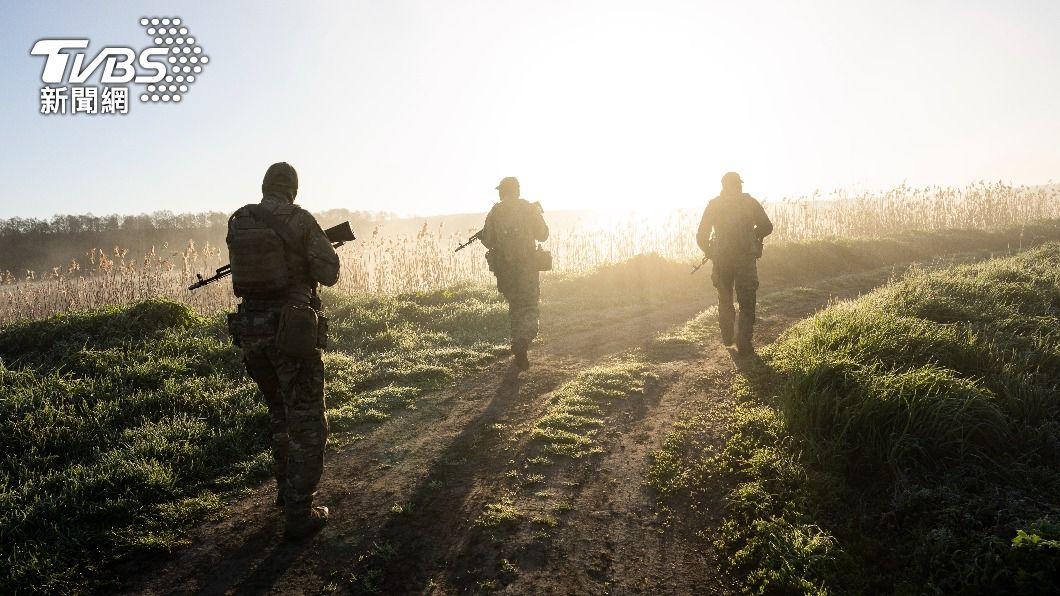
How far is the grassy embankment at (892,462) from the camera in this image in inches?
117

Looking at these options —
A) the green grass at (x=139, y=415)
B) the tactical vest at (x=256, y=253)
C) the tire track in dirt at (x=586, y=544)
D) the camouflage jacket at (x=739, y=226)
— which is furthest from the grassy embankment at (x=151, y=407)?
the camouflage jacket at (x=739, y=226)

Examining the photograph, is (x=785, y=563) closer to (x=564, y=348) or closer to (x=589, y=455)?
(x=589, y=455)

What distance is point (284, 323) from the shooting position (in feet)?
12.2

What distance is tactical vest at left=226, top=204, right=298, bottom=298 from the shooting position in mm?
3730

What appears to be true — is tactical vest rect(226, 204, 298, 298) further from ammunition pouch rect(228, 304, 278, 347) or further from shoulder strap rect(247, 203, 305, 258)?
ammunition pouch rect(228, 304, 278, 347)

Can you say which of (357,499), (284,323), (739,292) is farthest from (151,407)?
(739,292)

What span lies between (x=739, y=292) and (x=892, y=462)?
3.92m

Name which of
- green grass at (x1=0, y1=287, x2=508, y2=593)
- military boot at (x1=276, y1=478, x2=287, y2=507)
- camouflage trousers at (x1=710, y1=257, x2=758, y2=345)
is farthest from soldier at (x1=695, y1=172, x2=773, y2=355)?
military boot at (x1=276, y1=478, x2=287, y2=507)

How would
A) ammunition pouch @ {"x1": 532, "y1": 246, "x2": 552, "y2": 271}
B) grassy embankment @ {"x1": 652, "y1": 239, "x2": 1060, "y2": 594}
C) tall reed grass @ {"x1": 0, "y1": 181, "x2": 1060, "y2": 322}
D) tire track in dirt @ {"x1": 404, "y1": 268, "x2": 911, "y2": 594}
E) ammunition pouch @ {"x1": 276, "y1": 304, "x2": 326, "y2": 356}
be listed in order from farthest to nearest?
1. tall reed grass @ {"x1": 0, "y1": 181, "x2": 1060, "y2": 322}
2. ammunition pouch @ {"x1": 532, "y1": 246, "x2": 552, "y2": 271}
3. ammunition pouch @ {"x1": 276, "y1": 304, "x2": 326, "y2": 356}
4. tire track in dirt @ {"x1": 404, "y1": 268, "x2": 911, "y2": 594}
5. grassy embankment @ {"x1": 652, "y1": 239, "x2": 1060, "y2": 594}

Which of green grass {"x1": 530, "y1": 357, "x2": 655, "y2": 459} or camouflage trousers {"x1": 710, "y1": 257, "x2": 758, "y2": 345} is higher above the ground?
camouflage trousers {"x1": 710, "y1": 257, "x2": 758, "y2": 345}

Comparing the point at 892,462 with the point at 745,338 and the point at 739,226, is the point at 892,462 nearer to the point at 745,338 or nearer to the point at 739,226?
the point at 745,338

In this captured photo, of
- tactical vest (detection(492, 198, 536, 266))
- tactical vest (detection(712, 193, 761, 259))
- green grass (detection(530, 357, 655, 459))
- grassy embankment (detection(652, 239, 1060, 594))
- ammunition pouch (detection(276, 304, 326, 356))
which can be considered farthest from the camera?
tactical vest (detection(492, 198, 536, 266))

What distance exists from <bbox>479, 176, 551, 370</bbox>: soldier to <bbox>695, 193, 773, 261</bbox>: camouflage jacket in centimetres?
257

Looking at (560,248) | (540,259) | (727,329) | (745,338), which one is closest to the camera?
(745,338)
